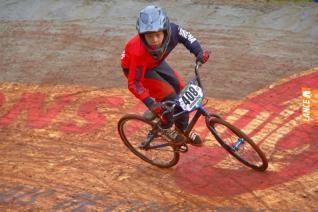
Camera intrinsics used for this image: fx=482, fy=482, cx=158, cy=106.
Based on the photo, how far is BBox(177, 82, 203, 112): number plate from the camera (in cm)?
637

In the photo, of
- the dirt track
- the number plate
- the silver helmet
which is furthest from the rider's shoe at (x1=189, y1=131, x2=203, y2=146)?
the silver helmet

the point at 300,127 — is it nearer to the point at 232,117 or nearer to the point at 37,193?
the point at 232,117

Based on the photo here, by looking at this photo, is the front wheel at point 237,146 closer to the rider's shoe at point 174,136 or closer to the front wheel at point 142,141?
the rider's shoe at point 174,136

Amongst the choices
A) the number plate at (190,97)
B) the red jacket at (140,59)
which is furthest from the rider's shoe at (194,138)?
the red jacket at (140,59)

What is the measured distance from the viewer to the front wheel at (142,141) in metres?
7.23

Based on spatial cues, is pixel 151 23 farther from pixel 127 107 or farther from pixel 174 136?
pixel 127 107

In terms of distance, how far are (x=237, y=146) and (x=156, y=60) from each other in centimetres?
161

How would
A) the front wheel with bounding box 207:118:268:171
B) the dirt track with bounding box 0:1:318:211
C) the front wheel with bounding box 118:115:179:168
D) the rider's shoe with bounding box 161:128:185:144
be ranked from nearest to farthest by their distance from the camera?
the front wheel with bounding box 207:118:268:171 < the dirt track with bounding box 0:1:318:211 < the rider's shoe with bounding box 161:128:185:144 < the front wheel with bounding box 118:115:179:168

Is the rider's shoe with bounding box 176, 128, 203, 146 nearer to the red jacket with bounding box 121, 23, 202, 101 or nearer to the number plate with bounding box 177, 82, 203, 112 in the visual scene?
the number plate with bounding box 177, 82, 203, 112

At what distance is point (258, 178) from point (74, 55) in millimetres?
6001

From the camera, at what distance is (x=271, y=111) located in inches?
324

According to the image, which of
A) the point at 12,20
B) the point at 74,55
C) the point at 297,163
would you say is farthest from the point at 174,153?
the point at 12,20

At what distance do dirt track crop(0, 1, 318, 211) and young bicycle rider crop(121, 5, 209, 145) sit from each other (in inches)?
38.1

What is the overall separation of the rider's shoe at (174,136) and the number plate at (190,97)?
629mm
